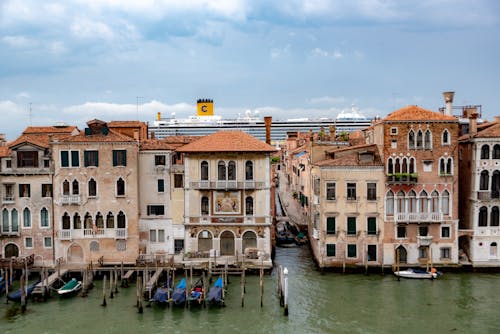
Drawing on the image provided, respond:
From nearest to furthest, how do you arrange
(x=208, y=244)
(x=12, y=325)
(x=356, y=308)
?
1. (x=12, y=325)
2. (x=356, y=308)
3. (x=208, y=244)

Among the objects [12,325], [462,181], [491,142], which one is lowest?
[12,325]

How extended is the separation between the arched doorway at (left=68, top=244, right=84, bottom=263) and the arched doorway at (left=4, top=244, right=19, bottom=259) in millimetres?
3359

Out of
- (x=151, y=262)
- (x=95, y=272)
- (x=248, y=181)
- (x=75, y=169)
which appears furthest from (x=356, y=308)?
(x=75, y=169)

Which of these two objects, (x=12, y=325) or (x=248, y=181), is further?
(x=248, y=181)

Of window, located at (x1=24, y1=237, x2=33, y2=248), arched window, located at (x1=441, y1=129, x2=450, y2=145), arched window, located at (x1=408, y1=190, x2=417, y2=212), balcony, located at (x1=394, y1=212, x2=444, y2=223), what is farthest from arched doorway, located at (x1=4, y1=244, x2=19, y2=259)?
arched window, located at (x1=441, y1=129, x2=450, y2=145)

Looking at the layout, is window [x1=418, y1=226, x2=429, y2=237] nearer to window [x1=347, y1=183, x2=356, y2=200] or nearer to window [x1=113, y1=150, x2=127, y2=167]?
window [x1=347, y1=183, x2=356, y2=200]

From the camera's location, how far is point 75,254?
111 ft

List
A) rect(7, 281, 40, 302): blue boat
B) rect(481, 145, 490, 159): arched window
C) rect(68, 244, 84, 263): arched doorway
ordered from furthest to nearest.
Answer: rect(68, 244, 84, 263): arched doorway < rect(481, 145, 490, 159): arched window < rect(7, 281, 40, 302): blue boat

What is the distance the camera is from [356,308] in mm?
27469

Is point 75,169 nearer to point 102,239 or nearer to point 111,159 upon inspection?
point 111,159

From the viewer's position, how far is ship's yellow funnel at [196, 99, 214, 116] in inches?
4323

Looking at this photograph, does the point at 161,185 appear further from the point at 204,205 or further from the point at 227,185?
the point at 227,185

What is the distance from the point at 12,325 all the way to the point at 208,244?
1284 centimetres

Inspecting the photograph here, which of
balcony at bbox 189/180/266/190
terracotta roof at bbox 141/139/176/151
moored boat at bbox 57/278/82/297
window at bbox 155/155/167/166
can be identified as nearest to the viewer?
moored boat at bbox 57/278/82/297
